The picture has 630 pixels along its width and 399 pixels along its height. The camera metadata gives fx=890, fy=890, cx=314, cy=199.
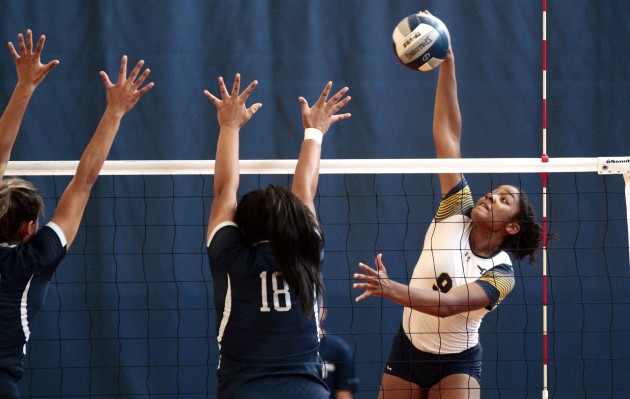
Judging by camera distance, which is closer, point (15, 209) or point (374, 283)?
point (15, 209)

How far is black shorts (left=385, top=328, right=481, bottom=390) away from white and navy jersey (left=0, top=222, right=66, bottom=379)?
5.57ft

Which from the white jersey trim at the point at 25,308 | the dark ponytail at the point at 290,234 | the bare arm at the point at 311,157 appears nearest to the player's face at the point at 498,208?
the bare arm at the point at 311,157

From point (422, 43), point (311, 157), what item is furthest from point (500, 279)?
point (311, 157)

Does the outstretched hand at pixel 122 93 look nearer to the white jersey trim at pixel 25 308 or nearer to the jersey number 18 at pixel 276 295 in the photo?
the white jersey trim at pixel 25 308

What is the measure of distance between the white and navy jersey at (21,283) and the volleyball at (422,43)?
182 cm

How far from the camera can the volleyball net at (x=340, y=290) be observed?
554 centimetres

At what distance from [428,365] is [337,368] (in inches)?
16.2

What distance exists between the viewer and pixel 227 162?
287 cm

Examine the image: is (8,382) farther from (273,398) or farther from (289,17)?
(289,17)

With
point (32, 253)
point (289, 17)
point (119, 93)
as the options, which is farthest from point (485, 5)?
point (32, 253)

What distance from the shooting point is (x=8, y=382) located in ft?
8.70

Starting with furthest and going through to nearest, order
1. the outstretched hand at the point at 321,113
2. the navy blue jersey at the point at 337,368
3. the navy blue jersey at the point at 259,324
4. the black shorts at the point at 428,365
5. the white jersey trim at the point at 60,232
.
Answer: the black shorts at the point at 428,365, the navy blue jersey at the point at 337,368, the outstretched hand at the point at 321,113, the white jersey trim at the point at 60,232, the navy blue jersey at the point at 259,324

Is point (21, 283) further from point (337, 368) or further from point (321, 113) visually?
A: point (337, 368)

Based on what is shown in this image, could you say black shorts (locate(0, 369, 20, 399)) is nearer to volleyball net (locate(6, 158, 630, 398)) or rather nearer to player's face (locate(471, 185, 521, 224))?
player's face (locate(471, 185, 521, 224))
